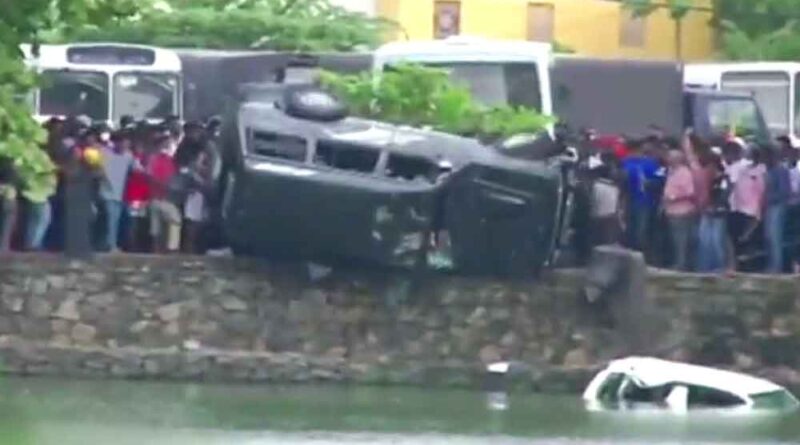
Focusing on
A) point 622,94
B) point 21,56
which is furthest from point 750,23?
point 21,56

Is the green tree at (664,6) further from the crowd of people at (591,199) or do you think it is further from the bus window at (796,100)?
the crowd of people at (591,199)

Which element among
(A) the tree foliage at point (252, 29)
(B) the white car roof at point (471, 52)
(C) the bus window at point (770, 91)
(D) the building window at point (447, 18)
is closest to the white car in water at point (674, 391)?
(B) the white car roof at point (471, 52)

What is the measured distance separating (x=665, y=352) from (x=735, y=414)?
321 centimetres

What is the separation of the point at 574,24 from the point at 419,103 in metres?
36.4

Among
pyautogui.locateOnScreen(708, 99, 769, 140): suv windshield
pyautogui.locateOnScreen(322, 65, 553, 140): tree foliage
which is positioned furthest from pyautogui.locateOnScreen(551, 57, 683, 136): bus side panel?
pyautogui.locateOnScreen(322, 65, 553, 140): tree foliage

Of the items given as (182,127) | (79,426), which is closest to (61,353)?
(182,127)

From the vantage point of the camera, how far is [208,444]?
85.6ft

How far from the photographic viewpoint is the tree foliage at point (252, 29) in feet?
165

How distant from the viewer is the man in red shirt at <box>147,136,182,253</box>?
32719 mm

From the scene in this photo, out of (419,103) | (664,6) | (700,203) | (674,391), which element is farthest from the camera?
(664,6)

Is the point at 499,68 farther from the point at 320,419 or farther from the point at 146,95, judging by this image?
the point at 320,419

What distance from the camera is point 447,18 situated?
69562mm

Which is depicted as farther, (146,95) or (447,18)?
(447,18)

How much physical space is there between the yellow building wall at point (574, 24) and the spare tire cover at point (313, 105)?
34.6 m
